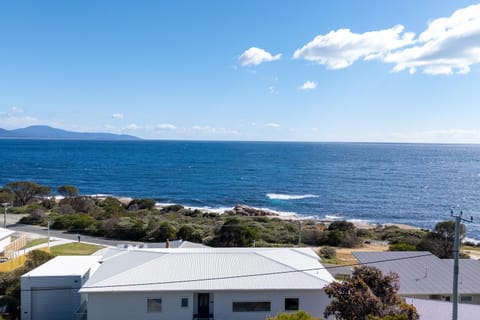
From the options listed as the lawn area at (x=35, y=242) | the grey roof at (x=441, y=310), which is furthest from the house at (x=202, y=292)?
the lawn area at (x=35, y=242)

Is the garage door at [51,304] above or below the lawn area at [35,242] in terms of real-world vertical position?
above

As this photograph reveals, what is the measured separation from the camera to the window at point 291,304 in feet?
55.6

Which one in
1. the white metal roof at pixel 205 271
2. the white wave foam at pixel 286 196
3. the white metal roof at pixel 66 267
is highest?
the white metal roof at pixel 205 271

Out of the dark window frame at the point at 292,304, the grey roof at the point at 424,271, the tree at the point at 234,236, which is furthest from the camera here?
the tree at the point at 234,236

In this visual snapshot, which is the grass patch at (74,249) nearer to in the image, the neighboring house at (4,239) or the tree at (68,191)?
the neighboring house at (4,239)

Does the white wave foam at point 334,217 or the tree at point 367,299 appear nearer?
the tree at point 367,299

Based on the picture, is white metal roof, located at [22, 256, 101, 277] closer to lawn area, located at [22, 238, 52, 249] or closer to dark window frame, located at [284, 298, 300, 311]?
dark window frame, located at [284, 298, 300, 311]

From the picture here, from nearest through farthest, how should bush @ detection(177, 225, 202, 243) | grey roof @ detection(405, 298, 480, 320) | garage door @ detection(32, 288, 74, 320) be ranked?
grey roof @ detection(405, 298, 480, 320)
garage door @ detection(32, 288, 74, 320)
bush @ detection(177, 225, 202, 243)

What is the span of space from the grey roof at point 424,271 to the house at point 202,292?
3.82m

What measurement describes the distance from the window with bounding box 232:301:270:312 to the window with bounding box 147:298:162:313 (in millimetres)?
3002

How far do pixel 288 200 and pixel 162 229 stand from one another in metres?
45.1

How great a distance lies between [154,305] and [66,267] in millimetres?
6734

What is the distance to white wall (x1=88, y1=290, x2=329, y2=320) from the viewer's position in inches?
647

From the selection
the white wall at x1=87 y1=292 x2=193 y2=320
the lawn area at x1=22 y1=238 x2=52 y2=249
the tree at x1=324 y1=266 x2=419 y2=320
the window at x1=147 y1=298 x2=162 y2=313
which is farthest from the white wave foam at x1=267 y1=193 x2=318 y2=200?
the tree at x1=324 y1=266 x2=419 y2=320
